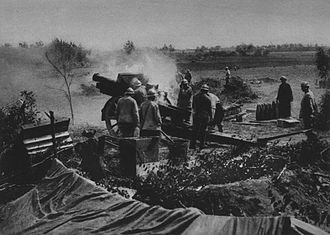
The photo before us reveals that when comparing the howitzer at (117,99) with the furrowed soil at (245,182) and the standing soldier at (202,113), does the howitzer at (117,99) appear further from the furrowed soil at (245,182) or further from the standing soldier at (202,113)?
the furrowed soil at (245,182)

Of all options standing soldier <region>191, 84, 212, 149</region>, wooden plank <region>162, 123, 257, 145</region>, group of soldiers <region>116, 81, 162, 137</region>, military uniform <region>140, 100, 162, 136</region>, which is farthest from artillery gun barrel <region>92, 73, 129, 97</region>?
standing soldier <region>191, 84, 212, 149</region>

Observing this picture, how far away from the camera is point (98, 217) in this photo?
559 cm

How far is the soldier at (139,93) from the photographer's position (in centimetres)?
1163

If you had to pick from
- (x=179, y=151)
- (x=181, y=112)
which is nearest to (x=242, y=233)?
(x=179, y=151)

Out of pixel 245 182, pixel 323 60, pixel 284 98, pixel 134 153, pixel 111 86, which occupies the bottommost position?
pixel 245 182

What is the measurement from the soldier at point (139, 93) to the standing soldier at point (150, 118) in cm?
126

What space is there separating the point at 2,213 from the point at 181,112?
6.22 m

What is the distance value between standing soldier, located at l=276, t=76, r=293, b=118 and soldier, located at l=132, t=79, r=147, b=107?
5125 millimetres

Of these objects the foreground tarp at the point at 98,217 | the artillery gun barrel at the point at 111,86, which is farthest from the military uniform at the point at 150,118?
the foreground tarp at the point at 98,217

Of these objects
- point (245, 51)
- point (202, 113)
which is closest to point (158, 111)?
point (202, 113)

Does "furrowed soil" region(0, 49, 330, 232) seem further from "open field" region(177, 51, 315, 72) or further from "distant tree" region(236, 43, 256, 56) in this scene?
"distant tree" region(236, 43, 256, 56)

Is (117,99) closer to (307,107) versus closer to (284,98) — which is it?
(307,107)

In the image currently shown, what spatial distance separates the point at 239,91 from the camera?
22.6 meters

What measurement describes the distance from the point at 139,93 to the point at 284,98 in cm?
543
